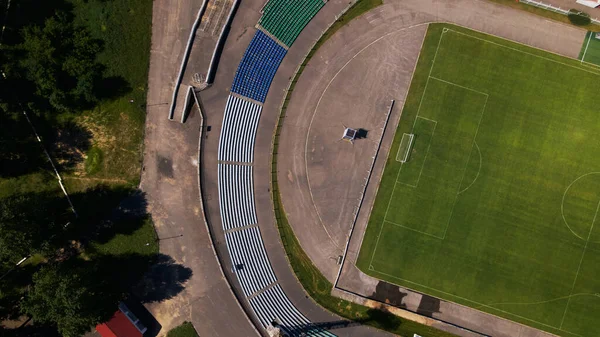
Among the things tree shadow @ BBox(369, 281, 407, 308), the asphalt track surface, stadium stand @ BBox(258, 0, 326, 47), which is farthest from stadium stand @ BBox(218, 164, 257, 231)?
tree shadow @ BBox(369, 281, 407, 308)

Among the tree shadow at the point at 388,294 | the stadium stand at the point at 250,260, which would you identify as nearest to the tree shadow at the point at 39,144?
the stadium stand at the point at 250,260

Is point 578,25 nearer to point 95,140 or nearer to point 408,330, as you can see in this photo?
point 408,330

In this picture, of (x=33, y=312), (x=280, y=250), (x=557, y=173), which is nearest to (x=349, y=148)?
(x=280, y=250)

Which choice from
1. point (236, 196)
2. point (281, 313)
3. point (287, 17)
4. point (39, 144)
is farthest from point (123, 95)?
point (281, 313)

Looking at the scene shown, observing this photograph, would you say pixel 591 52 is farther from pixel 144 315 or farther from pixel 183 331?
pixel 144 315

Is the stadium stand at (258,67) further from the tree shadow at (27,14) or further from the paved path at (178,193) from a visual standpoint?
the tree shadow at (27,14)

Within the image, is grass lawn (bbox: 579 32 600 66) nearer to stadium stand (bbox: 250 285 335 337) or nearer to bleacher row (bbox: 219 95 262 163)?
bleacher row (bbox: 219 95 262 163)
